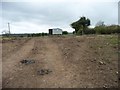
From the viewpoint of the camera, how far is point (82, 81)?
6426 mm

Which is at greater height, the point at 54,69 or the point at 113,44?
the point at 113,44

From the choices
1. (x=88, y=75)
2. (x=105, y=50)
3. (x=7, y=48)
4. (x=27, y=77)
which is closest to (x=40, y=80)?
(x=27, y=77)

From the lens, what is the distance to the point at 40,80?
653 centimetres

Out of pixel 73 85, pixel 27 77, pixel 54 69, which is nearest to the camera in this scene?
pixel 73 85

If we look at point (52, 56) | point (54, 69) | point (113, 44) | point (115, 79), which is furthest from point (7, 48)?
point (115, 79)

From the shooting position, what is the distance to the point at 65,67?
24.1ft

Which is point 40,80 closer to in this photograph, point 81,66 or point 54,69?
point 54,69

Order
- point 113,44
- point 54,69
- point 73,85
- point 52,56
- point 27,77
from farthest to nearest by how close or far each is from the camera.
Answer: point 113,44 < point 52,56 < point 54,69 < point 27,77 < point 73,85

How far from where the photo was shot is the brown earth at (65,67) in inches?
252

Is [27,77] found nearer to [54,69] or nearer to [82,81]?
[54,69]

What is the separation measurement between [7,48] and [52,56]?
8.91ft

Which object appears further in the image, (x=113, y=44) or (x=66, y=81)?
(x=113, y=44)

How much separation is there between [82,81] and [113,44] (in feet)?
13.1

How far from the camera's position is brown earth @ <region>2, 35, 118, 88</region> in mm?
6391
